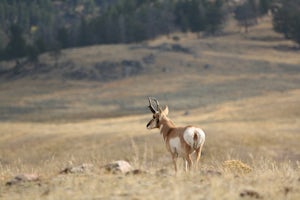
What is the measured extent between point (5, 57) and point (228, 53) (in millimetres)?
41820

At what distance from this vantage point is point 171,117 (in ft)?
176

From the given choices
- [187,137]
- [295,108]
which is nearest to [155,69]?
→ [295,108]

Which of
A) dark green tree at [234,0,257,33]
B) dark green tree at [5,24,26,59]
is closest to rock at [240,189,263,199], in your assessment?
dark green tree at [5,24,26,59]

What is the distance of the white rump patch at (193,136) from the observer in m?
11.9

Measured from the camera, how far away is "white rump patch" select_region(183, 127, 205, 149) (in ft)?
39.1

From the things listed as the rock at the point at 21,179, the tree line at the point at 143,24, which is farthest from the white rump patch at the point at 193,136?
the tree line at the point at 143,24

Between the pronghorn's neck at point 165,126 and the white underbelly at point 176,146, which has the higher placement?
the pronghorn's neck at point 165,126

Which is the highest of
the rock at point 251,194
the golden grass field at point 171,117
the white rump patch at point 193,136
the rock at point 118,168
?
the white rump patch at point 193,136

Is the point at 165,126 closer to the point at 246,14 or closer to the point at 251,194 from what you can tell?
the point at 251,194

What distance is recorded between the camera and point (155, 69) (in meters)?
93.0

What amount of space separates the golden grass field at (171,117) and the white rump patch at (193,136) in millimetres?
557

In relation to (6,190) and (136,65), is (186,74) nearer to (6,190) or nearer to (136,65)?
(136,65)

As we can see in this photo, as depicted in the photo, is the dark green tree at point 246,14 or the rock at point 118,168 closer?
the rock at point 118,168

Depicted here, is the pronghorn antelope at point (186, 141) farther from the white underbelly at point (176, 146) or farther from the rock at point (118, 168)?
the rock at point (118, 168)
